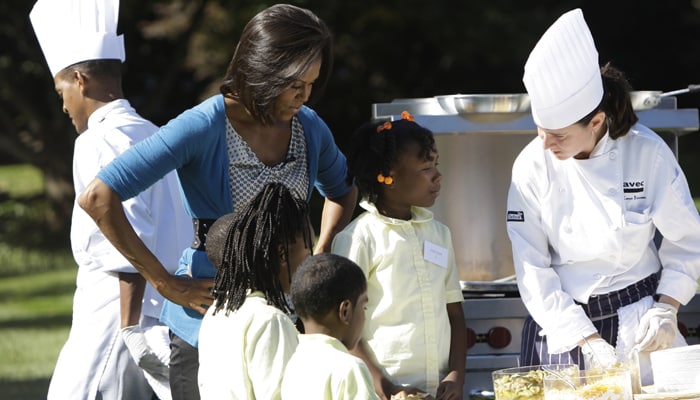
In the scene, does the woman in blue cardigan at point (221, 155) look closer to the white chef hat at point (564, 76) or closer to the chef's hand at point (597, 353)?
the white chef hat at point (564, 76)

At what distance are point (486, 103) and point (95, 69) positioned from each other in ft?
4.77

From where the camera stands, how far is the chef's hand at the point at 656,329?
324cm

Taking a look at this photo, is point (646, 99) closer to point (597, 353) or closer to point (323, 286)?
point (597, 353)

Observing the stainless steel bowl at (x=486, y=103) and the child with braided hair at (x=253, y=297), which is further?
the stainless steel bowl at (x=486, y=103)

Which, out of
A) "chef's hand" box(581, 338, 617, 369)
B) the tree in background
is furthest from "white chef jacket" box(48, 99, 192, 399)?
the tree in background

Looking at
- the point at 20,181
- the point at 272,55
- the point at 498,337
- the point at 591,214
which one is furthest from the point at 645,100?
the point at 20,181

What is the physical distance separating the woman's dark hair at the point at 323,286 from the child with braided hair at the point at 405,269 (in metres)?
0.48

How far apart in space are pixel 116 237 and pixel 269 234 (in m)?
0.50

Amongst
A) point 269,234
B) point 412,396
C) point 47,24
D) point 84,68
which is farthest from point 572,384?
point 47,24

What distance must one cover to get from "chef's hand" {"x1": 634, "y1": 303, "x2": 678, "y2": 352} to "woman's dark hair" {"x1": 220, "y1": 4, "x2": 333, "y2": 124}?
1259 millimetres

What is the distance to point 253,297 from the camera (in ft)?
10.3

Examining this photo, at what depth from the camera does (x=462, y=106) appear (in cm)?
414

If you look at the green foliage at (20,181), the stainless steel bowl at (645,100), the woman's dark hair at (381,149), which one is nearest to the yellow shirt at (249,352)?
the woman's dark hair at (381,149)

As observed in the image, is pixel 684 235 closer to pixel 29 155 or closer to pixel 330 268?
pixel 330 268
